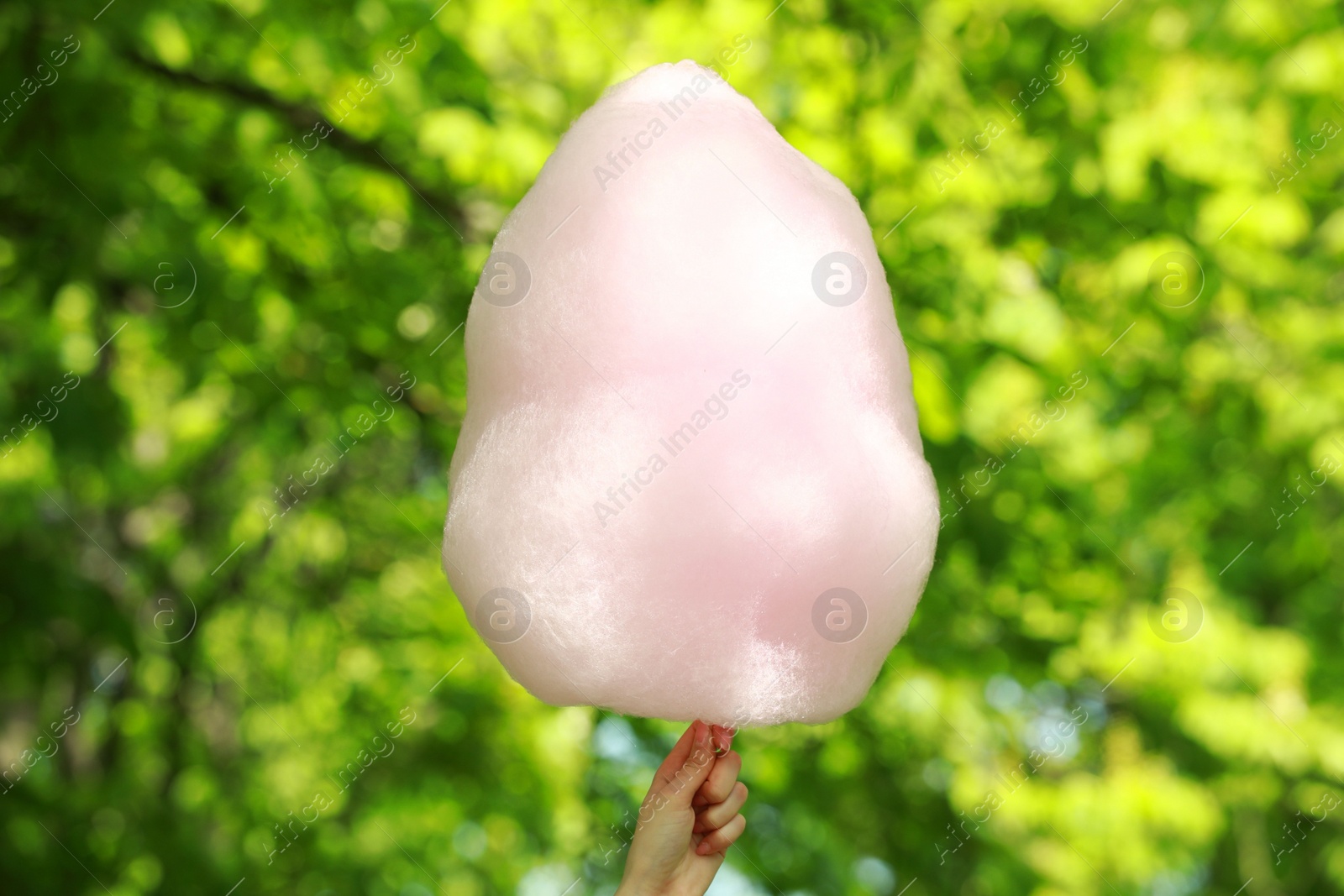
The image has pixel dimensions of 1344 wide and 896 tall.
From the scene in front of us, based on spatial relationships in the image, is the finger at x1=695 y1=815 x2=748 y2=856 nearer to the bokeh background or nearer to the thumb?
the thumb

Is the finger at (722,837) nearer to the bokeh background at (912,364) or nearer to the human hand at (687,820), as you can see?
the human hand at (687,820)

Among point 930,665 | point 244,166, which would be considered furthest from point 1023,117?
point 244,166

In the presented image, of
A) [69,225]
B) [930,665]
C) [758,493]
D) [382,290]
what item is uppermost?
[69,225]

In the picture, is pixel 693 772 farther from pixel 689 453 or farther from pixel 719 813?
pixel 689 453

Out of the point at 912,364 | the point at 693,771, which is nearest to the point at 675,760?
the point at 693,771

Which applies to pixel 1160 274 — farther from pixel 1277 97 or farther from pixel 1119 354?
pixel 1277 97

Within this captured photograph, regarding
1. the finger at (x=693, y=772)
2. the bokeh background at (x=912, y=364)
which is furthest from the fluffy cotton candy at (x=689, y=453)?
the bokeh background at (x=912, y=364)
